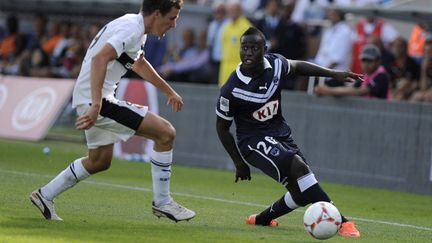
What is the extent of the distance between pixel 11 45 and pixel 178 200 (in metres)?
15.3

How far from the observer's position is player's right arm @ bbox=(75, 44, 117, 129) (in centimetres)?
928

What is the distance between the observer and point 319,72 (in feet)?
35.2

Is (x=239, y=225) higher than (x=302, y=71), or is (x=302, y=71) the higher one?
(x=302, y=71)

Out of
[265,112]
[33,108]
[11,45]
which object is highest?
[265,112]

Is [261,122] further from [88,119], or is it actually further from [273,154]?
[88,119]

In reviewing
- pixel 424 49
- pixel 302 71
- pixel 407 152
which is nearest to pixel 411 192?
→ pixel 407 152

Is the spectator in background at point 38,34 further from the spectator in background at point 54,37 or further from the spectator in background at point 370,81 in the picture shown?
the spectator in background at point 370,81

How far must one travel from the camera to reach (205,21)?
2389 centimetres

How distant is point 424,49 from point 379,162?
3.07m

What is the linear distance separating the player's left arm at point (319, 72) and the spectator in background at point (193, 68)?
37.8 feet

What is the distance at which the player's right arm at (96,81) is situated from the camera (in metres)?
9.28

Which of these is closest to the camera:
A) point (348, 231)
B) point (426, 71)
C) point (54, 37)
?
point (348, 231)

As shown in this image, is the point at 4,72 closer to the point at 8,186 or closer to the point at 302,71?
the point at 8,186

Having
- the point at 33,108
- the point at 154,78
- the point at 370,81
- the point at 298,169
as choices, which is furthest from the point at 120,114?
the point at 33,108
